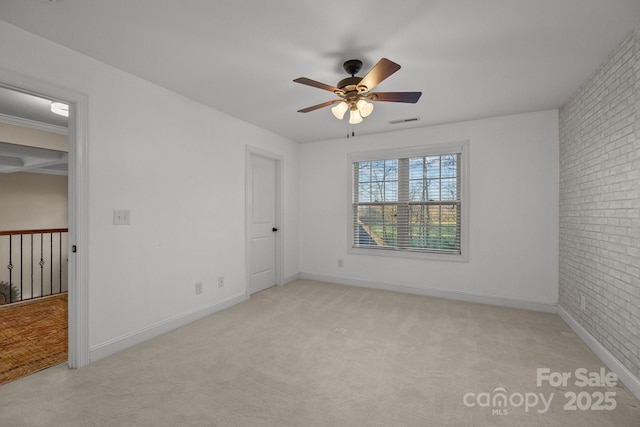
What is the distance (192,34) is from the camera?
206 centimetres

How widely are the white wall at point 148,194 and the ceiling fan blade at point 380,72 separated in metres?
2.11

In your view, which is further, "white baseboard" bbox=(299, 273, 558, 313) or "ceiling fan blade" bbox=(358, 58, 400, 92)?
"white baseboard" bbox=(299, 273, 558, 313)

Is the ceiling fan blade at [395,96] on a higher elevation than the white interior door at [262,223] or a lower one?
higher

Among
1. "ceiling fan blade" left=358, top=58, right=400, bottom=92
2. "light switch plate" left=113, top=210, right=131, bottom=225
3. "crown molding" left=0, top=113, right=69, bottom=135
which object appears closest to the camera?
"ceiling fan blade" left=358, top=58, right=400, bottom=92

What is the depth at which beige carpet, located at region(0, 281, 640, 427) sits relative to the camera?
5.71 ft

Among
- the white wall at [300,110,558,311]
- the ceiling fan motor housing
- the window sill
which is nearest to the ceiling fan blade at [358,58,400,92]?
the ceiling fan motor housing

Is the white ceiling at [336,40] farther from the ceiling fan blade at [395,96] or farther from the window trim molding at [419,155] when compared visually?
the window trim molding at [419,155]

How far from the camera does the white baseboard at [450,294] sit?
3.63 metres

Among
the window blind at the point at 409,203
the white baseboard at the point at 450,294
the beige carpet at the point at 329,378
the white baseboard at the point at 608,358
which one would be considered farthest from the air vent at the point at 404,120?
the white baseboard at the point at 608,358

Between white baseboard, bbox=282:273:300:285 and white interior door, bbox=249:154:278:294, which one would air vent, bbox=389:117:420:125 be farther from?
white baseboard, bbox=282:273:300:285

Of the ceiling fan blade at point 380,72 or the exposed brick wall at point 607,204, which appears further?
the exposed brick wall at point 607,204

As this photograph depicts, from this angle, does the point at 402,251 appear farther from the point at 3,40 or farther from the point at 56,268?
the point at 56,268

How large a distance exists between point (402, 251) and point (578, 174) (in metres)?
2.31

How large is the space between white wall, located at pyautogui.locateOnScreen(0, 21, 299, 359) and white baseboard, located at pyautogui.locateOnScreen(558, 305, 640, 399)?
3843 millimetres
